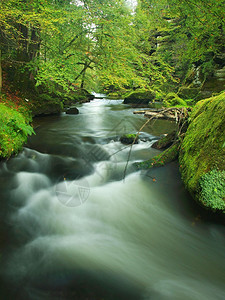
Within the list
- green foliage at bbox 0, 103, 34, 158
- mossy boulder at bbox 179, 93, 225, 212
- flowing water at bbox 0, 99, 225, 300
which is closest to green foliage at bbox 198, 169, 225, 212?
mossy boulder at bbox 179, 93, 225, 212

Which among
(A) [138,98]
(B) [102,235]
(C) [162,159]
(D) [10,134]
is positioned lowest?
(B) [102,235]

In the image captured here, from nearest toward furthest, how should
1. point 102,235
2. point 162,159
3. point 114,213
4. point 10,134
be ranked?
point 102,235 → point 114,213 → point 162,159 → point 10,134

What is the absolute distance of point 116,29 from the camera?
750 centimetres

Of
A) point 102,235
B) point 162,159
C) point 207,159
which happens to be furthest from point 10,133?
point 207,159

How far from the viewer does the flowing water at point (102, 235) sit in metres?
1.88

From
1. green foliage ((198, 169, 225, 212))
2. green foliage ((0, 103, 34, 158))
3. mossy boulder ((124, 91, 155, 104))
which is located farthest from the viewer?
mossy boulder ((124, 91, 155, 104))

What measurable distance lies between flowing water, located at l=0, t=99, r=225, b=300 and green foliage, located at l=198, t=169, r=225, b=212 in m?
0.36

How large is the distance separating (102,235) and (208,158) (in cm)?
202

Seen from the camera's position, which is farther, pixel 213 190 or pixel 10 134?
pixel 10 134

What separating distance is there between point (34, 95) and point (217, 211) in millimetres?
8902

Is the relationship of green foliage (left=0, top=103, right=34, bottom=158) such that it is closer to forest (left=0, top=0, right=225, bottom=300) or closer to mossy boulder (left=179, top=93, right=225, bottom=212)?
forest (left=0, top=0, right=225, bottom=300)

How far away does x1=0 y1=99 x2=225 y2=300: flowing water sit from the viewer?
1.88 m

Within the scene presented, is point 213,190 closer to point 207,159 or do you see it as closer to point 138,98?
point 207,159

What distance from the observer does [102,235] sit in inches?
104
